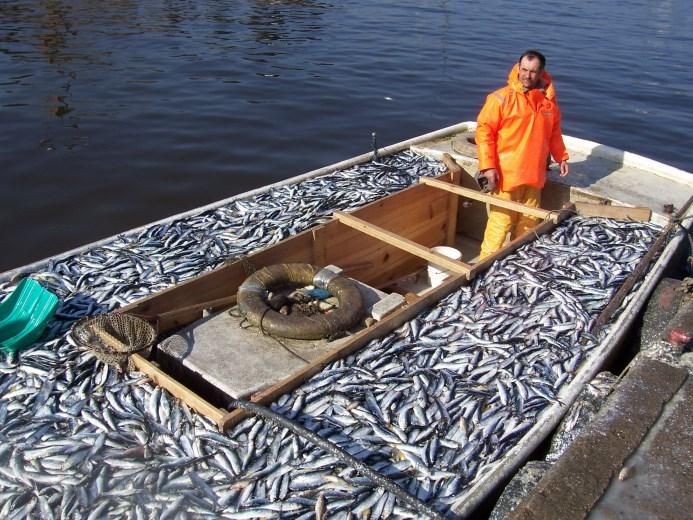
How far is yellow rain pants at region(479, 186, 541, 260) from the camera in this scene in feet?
29.6

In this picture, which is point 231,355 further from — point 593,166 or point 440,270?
point 593,166

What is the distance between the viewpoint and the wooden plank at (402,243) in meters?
7.22

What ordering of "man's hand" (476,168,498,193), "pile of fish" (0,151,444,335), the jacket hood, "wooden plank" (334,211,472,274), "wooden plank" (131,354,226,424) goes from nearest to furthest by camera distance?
1. "wooden plank" (131,354,226,424)
2. "pile of fish" (0,151,444,335)
3. "wooden plank" (334,211,472,274)
4. the jacket hood
5. "man's hand" (476,168,498,193)

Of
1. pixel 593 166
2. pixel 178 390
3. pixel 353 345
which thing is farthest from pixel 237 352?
pixel 593 166

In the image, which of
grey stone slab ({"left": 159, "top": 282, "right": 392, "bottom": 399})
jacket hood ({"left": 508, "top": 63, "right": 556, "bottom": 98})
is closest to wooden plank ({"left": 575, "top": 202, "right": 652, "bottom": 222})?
jacket hood ({"left": 508, "top": 63, "right": 556, "bottom": 98})

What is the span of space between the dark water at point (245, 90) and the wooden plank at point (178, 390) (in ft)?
23.1

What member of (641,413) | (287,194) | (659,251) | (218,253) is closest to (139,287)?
(218,253)

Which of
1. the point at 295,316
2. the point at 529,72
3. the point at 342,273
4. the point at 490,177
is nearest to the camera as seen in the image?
the point at 295,316

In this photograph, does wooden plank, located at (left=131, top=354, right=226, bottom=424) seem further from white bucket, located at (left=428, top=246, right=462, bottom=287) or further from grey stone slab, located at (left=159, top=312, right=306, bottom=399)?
white bucket, located at (left=428, top=246, right=462, bottom=287)

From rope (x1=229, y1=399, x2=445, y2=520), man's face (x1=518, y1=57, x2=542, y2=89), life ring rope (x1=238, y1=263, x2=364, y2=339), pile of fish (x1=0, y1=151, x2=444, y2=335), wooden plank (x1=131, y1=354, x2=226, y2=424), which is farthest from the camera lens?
man's face (x1=518, y1=57, x2=542, y2=89)

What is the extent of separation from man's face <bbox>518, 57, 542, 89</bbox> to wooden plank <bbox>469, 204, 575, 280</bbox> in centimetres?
185

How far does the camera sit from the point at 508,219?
896 centimetres

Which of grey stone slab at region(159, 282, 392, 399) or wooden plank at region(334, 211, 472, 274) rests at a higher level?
wooden plank at region(334, 211, 472, 274)

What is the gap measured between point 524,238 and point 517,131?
1610 millimetres
